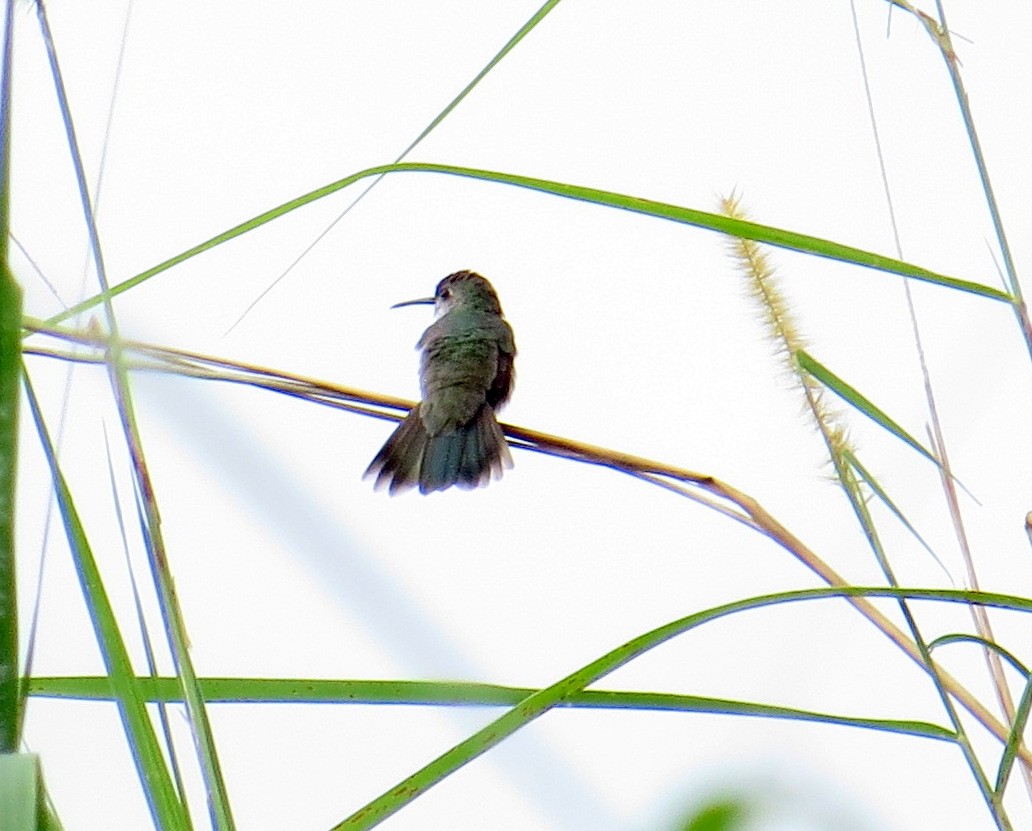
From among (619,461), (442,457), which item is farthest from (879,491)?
(442,457)

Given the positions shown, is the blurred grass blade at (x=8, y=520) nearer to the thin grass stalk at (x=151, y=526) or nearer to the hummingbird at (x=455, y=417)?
the thin grass stalk at (x=151, y=526)

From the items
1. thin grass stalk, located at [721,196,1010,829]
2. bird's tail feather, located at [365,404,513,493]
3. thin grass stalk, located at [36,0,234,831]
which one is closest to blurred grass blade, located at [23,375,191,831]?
thin grass stalk, located at [36,0,234,831]

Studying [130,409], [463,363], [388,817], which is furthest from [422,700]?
[463,363]

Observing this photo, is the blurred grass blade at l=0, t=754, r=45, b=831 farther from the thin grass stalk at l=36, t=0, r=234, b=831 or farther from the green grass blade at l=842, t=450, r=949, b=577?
the green grass blade at l=842, t=450, r=949, b=577

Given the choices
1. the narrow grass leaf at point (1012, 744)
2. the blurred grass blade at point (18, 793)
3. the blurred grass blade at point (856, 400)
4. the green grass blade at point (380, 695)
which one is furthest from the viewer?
the blurred grass blade at point (856, 400)

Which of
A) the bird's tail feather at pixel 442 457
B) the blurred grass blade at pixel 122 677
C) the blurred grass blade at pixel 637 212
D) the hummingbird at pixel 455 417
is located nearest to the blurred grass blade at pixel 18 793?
the blurred grass blade at pixel 122 677

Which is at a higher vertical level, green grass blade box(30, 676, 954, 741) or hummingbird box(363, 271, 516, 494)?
hummingbird box(363, 271, 516, 494)
